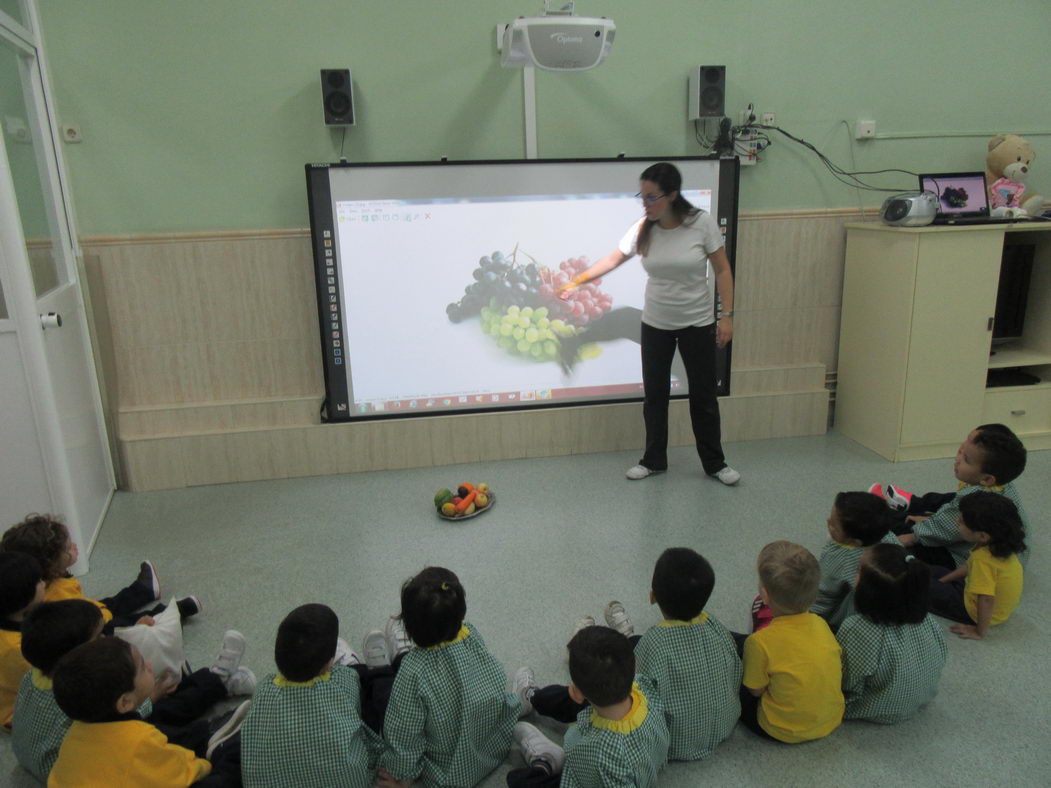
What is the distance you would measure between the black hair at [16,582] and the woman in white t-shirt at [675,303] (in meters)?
2.38

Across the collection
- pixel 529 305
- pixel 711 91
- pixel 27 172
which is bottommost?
pixel 529 305

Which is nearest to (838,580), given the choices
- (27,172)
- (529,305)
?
(529,305)

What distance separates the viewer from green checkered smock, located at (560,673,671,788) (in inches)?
62.8

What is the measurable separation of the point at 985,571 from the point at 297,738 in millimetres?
1908

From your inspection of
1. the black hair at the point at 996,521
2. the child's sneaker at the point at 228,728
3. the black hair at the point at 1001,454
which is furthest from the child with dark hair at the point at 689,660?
the black hair at the point at 1001,454

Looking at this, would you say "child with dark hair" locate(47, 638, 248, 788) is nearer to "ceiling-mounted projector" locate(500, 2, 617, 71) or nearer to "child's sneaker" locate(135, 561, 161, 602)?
"child's sneaker" locate(135, 561, 161, 602)

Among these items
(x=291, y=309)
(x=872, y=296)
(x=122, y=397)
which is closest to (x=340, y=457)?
(x=291, y=309)

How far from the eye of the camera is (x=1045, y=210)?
13.5 ft

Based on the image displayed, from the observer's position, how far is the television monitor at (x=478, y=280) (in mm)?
3580

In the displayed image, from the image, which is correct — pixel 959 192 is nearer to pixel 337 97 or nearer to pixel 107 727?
pixel 337 97

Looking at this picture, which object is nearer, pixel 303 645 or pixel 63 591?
pixel 303 645

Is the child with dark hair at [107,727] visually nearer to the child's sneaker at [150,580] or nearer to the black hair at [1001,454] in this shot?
the child's sneaker at [150,580]

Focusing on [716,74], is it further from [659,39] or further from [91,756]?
[91,756]

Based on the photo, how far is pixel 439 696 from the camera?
5.73 ft
